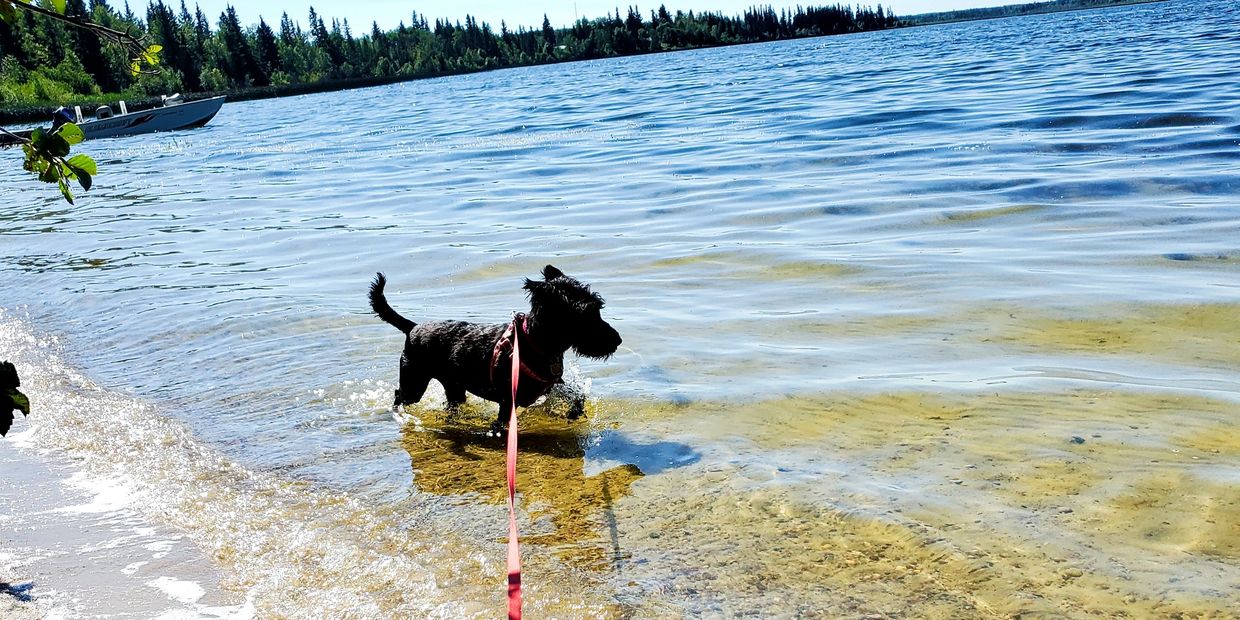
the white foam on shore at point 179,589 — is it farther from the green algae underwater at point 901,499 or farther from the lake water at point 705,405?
the green algae underwater at point 901,499

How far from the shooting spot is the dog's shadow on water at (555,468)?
483 cm

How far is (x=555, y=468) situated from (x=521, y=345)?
3.04 feet

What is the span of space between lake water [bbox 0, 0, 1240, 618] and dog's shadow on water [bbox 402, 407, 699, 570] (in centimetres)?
3

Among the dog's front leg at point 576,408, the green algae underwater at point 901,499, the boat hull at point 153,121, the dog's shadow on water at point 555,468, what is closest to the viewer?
the green algae underwater at point 901,499

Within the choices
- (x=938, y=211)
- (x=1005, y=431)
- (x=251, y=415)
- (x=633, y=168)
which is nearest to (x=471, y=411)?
(x=251, y=415)

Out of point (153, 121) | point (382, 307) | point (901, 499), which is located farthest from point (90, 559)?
point (153, 121)

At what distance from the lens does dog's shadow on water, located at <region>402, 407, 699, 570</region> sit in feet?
15.9

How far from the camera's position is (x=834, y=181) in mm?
16047

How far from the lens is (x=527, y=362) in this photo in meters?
6.39

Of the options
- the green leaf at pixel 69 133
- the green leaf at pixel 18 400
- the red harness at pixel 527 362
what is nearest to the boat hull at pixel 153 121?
the red harness at pixel 527 362

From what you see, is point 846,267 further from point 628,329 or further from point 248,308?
point 248,308

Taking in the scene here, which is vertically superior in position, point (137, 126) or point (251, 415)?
point (137, 126)

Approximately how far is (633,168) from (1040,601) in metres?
17.0

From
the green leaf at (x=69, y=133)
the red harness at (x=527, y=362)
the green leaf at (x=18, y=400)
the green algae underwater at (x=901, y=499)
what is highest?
the green leaf at (x=69, y=133)
